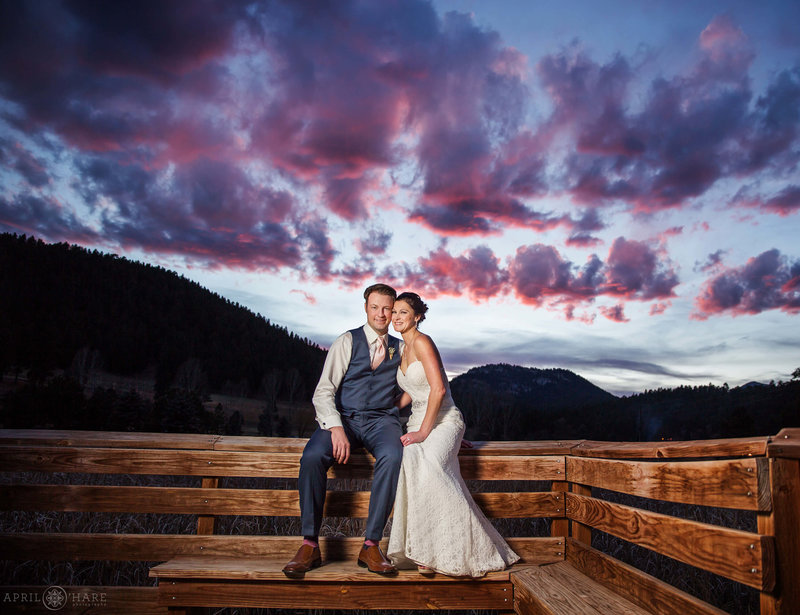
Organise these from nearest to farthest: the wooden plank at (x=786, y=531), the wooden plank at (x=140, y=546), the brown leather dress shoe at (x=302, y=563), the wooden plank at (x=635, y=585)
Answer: the wooden plank at (x=786, y=531)
the wooden plank at (x=635, y=585)
the brown leather dress shoe at (x=302, y=563)
the wooden plank at (x=140, y=546)

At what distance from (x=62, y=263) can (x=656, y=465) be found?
73.2 m

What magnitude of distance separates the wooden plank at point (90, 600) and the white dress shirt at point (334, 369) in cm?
153

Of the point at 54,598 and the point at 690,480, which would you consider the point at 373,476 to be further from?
the point at 54,598

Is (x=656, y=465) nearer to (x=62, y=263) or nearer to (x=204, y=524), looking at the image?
(x=204, y=524)

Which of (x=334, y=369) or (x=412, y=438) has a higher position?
(x=334, y=369)

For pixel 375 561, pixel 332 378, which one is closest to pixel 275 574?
pixel 375 561

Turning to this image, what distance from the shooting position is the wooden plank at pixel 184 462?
3.59m

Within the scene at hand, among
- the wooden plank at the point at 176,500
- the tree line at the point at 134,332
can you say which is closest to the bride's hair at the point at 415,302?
the wooden plank at the point at 176,500

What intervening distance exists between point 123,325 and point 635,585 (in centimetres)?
6612

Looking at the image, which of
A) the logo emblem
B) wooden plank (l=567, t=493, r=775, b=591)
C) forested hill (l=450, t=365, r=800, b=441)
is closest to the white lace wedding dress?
wooden plank (l=567, t=493, r=775, b=591)

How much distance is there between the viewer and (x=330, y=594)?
2.99 meters

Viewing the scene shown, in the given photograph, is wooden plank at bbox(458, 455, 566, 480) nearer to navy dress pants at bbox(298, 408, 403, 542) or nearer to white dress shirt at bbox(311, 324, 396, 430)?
navy dress pants at bbox(298, 408, 403, 542)

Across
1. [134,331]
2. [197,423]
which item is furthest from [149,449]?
[134,331]

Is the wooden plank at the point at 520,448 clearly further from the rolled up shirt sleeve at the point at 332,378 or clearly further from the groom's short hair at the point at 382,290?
the groom's short hair at the point at 382,290
